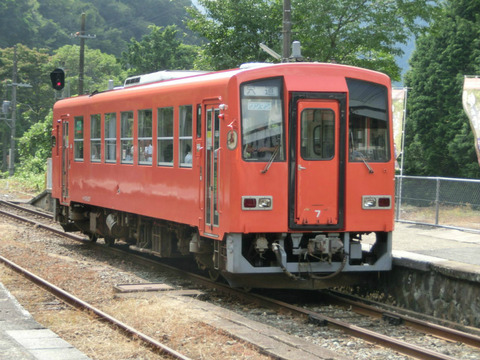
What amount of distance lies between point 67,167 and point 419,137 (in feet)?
53.5

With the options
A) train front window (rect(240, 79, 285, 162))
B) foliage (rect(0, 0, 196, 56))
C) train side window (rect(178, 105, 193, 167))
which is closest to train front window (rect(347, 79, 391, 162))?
train front window (rect(240, 79, 285, 162))

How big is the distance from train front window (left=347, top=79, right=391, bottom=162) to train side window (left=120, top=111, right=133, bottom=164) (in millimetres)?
4448

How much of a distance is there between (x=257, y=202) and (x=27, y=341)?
11.4 feet

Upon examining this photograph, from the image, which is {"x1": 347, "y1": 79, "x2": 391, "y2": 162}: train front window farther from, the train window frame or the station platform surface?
the station platform surface

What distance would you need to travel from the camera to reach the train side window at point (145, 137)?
42.9 feet

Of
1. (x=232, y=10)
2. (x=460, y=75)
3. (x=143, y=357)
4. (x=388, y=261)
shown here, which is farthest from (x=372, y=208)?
(x=460, y=75)

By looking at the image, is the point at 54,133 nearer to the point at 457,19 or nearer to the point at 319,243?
the point at 319,243

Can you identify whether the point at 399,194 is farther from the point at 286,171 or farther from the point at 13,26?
the point at 13,26

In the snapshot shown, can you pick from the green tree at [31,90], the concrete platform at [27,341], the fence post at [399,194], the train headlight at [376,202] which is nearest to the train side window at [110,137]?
the concrete platform at [27,341]

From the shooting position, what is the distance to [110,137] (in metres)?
14.9

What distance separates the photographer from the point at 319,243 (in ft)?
34.5

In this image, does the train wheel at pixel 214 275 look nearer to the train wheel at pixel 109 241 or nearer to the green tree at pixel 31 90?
the train wheel at pixel 109 241

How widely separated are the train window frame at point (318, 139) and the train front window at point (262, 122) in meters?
0.29

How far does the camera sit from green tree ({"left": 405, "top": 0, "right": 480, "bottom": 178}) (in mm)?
28797
